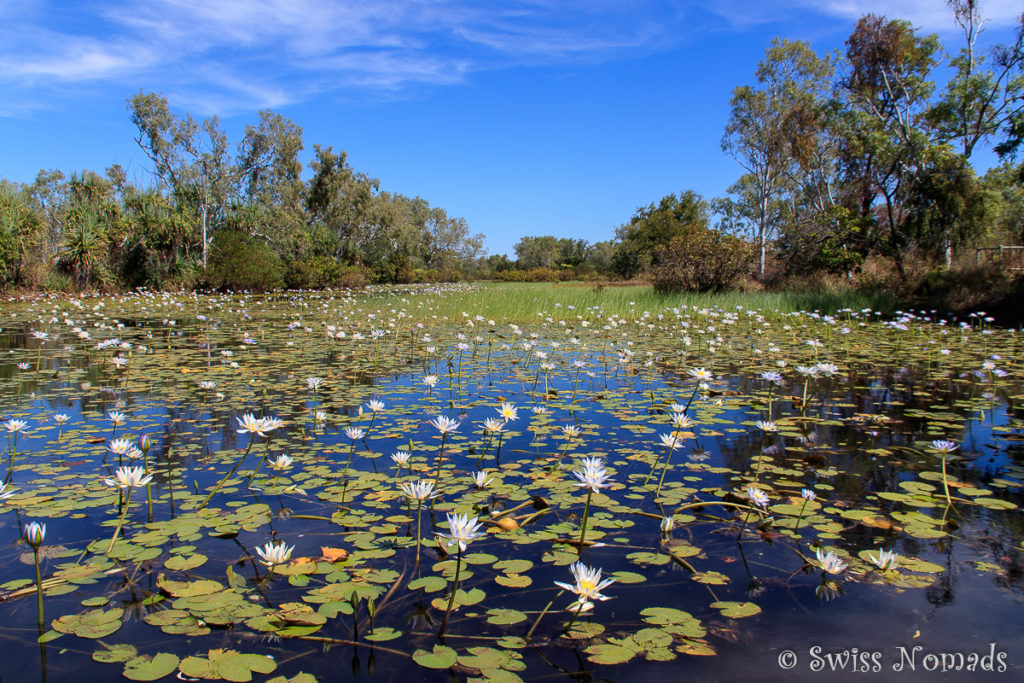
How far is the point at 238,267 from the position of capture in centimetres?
1998

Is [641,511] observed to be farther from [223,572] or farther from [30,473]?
[30,473]

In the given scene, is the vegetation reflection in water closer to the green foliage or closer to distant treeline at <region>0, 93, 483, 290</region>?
distant treeline at <region>0, 93, 483, 290</region>

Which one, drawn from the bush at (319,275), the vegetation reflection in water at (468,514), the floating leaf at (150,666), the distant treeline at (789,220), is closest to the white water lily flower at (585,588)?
the vegetation reflection in water at (468,514)

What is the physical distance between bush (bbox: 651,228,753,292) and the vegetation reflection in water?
10.0 m

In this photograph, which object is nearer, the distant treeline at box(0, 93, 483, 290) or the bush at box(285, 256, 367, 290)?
the distant treeline at box(0, 93, 483, 290)

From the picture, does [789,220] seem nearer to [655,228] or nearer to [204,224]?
[655,228]

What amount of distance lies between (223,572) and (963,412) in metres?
→ 4.65

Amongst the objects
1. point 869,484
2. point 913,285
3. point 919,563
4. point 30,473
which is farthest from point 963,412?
point 913,285

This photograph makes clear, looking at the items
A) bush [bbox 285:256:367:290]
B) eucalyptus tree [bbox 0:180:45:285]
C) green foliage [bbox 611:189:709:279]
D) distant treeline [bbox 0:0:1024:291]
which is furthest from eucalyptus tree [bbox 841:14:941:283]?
eucalyptus tree [bbox 0:180:45:285]

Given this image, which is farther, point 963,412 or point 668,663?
point 963,412

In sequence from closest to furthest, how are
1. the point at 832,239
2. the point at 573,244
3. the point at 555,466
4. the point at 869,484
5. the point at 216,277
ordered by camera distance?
the point at 869,484
the point at 555,466
the point at 832,239
the point at 216,277
the point at 573,244

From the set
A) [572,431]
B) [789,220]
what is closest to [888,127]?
[789,220]

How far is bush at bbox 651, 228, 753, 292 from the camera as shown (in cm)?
1455

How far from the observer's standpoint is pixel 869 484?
258 cm
